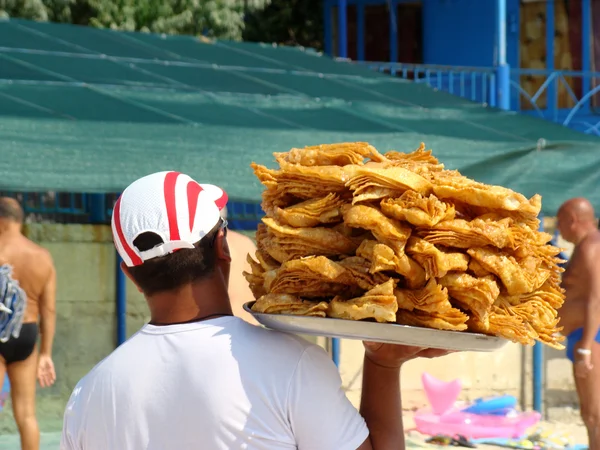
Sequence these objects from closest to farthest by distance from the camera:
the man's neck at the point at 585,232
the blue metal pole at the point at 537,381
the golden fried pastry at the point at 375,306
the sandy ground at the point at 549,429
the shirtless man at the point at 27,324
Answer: the golden fried pastry at the point at 375,306 → the shirtless man at the point at 27,324 → the man's neck at the point at 585,232 → the sandy ground at the point at 549,429 → the blue metal pole at the point at 537,381

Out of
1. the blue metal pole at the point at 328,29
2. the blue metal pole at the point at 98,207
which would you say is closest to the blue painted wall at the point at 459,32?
the blue metal pole at the point at 328,29

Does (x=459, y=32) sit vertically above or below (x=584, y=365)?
above

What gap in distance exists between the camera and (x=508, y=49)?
1361cm

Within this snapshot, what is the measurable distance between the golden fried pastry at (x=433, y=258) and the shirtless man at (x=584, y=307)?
4.46 meters

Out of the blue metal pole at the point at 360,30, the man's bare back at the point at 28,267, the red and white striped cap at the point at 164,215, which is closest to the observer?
the red and white striped cap at the point at 164,215

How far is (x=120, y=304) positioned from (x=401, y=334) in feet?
19.4

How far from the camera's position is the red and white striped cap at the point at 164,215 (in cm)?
200

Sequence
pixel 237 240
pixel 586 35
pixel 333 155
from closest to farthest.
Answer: pixel 333 155 → pixel 237 240 → pixel 586 35

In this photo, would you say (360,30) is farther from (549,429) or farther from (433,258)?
(433,258)

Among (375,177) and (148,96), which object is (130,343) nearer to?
(375,177)

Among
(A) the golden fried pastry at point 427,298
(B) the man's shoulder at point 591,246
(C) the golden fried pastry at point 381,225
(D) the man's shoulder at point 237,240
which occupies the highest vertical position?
(C) the golden fried pastry at point 381,225

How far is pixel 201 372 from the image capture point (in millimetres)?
1994

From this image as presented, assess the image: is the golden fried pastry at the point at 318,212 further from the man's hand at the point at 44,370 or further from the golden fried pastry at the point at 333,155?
the man's hand at the point at 44,370

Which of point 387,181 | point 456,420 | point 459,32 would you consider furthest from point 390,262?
point 459,32
